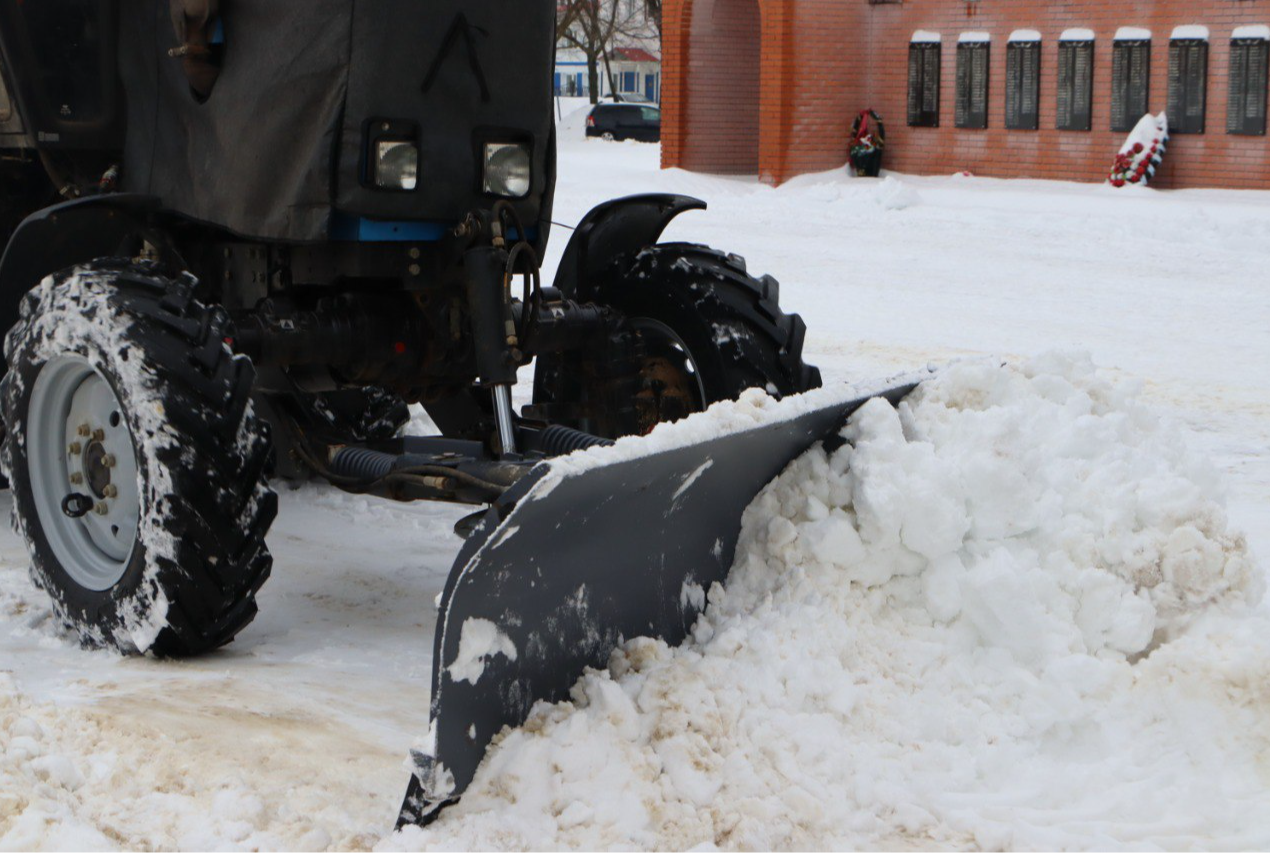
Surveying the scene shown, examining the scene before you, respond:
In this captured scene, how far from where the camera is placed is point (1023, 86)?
2162 cm

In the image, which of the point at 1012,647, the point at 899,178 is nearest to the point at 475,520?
the point at 1012,647

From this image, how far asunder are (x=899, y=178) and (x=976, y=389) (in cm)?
1911

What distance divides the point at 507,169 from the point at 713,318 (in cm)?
79

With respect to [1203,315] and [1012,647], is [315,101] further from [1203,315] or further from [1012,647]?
[1203,315]

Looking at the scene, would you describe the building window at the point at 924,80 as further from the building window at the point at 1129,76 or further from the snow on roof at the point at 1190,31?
the snow on roof at the point at 1190,31

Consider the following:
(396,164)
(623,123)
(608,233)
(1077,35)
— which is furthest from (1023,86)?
(396,164)

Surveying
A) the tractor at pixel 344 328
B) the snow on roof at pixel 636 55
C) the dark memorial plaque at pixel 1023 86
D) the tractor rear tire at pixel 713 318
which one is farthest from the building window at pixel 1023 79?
the snow on roof at pixel 636 55

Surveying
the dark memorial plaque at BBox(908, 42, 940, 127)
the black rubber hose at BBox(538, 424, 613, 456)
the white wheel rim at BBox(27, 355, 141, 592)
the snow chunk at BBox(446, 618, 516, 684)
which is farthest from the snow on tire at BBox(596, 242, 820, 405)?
the dark memorial plaque at BBox(908, 42, 940, 127)

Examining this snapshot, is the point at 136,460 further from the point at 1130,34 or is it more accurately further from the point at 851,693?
the point at 1130,34

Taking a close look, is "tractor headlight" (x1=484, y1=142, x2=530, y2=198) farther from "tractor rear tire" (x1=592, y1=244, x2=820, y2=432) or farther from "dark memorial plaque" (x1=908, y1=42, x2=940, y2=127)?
"dark memorial plaque" (x1=908, y1=42, x2=940, y2=127)

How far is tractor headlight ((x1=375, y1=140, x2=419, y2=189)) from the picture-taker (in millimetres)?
4250

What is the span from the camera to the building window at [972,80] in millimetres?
21953

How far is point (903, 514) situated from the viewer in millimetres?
3596

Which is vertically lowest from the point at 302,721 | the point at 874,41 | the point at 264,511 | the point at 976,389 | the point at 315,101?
the point at 302,721
